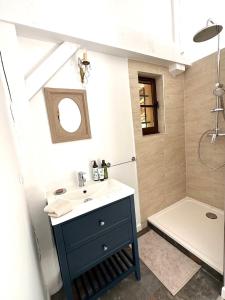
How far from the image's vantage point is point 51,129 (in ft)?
4.10

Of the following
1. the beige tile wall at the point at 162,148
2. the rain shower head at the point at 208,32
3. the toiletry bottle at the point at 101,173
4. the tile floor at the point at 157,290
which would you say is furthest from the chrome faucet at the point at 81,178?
the rain shower head at the point at 208,32

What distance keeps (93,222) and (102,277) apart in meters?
0.63

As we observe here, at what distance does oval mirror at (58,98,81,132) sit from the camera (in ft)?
4.24

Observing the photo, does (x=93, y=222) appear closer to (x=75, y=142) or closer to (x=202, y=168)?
(x=75, y=142)


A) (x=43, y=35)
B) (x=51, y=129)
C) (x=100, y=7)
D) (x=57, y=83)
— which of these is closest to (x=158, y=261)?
(x=51, y=129)

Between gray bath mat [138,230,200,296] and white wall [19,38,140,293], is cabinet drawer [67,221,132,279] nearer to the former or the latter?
white wall [19,38,140,293]

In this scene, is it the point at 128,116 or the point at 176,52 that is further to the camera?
the point at 176,52

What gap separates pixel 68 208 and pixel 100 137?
2.53ft

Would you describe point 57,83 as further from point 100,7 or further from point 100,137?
point 100,7

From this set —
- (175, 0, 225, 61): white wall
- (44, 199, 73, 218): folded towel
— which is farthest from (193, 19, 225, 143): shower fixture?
(44, 199, 73, 218): folded towel

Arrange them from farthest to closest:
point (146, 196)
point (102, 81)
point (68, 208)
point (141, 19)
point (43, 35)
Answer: point (146, 196), point (141, 19), point (102, 81), point (43, 35), point (68, 208)

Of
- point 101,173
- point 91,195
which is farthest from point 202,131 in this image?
point 91,195

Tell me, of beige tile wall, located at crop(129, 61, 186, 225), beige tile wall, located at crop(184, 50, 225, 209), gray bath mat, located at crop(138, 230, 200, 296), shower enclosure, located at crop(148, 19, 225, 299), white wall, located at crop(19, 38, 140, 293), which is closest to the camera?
→ white wall, located at crop(19, 38, 140, 293)

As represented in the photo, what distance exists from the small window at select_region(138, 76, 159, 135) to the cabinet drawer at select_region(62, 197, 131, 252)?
1.11 metres
